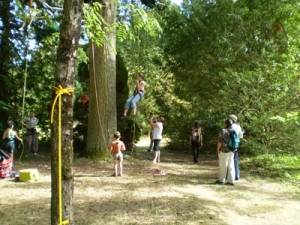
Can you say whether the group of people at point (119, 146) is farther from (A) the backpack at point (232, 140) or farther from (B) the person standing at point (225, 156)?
(A) the backpack at point (232, 140)

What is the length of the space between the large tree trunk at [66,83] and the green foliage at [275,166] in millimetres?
7598

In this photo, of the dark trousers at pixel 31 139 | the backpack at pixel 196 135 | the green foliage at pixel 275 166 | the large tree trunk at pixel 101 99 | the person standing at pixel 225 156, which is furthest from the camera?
the dark trousers at pixel 31 139

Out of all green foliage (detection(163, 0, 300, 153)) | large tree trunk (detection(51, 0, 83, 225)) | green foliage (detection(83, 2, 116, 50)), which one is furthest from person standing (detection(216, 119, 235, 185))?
large tree trunk (detection(51, 0, 83, 225))

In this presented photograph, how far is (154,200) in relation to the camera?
712 cm

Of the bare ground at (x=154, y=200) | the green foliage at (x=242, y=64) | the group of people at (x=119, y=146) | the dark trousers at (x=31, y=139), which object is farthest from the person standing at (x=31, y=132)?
the green foliage at (x=242, y=64)

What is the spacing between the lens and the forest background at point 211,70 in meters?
12.2

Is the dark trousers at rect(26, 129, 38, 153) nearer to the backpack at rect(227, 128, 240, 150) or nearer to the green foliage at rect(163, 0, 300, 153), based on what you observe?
the green foliage at rect(163, 0, 300, 153)

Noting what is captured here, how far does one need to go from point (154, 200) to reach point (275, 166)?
Answer: 6.15 metres

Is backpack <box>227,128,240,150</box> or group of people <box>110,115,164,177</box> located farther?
group of people <box>110,115,164,177</box>

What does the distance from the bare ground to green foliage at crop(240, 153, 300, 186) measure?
738 mm

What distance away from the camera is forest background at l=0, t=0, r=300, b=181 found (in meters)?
12.2

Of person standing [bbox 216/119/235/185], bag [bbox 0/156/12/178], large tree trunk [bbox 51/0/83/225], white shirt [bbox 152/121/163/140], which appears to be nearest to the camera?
large tree trunk [bbox 51/0/83/225]

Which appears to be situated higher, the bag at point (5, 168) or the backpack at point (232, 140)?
the backpack at point (232, 140)

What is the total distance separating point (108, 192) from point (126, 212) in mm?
1432
